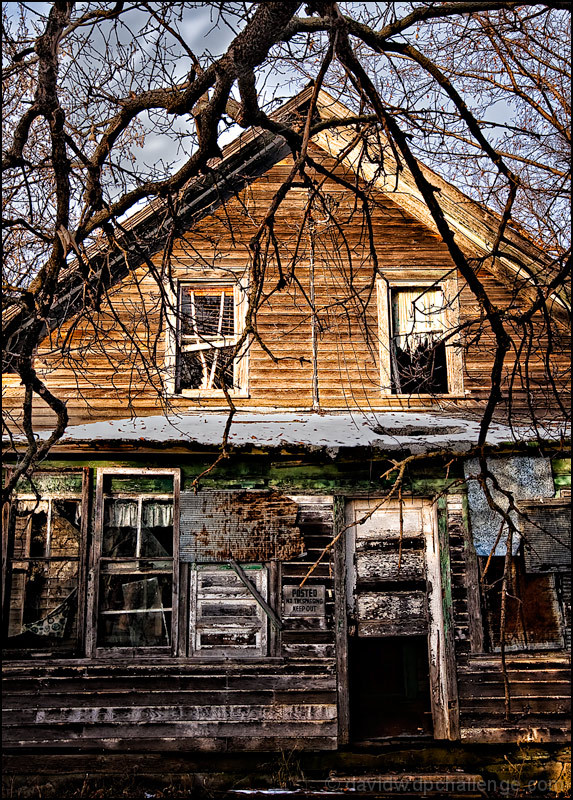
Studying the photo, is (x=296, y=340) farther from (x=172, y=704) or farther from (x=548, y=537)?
(x=172, y=704)

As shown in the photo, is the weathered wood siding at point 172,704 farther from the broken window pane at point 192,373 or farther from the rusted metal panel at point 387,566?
the broken window pane at point 192,373

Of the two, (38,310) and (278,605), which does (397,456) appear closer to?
(278,605)

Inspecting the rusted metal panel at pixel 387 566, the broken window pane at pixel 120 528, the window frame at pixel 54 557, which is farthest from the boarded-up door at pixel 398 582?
the window frame at pixel 54 557

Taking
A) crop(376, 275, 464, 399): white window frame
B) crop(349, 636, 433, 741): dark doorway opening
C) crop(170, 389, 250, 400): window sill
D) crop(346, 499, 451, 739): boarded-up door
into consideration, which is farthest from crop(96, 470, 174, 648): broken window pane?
crop(376, 275, 464, 399): white window frame

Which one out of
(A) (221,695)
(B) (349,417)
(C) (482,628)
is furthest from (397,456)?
(A) (221,695)

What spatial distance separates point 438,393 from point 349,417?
152 centimetres

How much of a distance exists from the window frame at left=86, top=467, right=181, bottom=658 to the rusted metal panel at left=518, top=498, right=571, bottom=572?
3710 mm

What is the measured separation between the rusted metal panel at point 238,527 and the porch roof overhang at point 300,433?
715 millimetres

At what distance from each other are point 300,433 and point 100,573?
2.57 metres

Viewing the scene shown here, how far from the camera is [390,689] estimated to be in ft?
39.7

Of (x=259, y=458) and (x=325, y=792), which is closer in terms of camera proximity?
(x=325, y=792)

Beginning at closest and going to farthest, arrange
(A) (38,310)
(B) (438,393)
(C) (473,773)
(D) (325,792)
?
(A) (38,310), (D) (325,792), (C) (473,773), (B) (438,393)

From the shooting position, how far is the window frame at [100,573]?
7.51m

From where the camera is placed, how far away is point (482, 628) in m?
7.66
